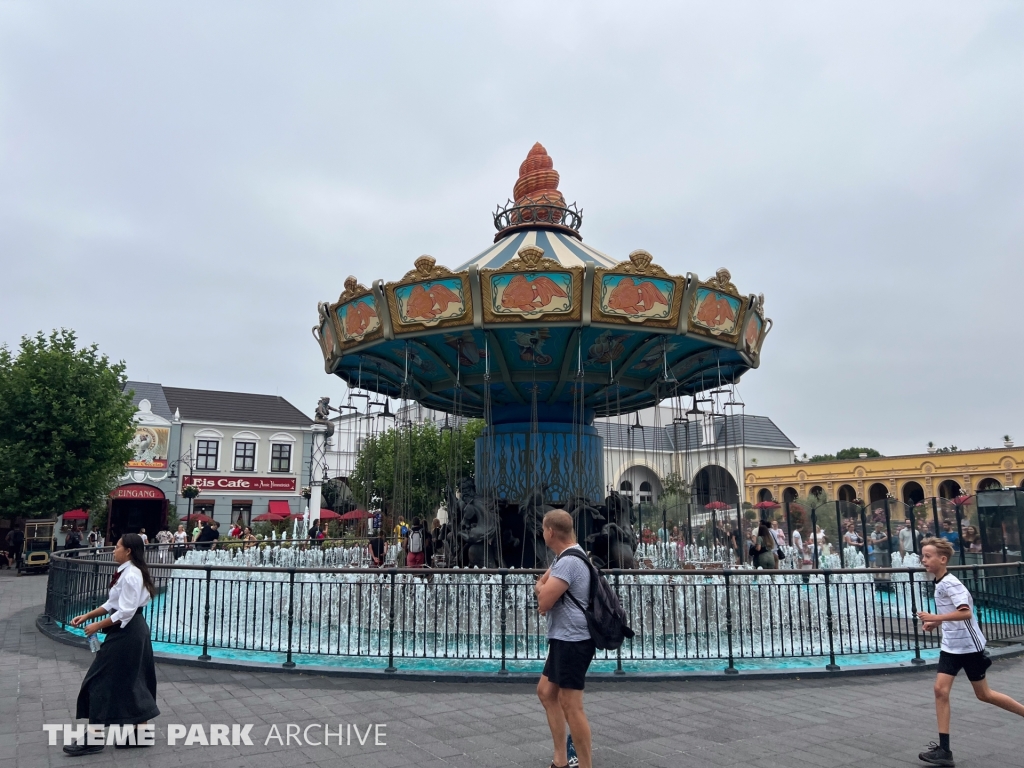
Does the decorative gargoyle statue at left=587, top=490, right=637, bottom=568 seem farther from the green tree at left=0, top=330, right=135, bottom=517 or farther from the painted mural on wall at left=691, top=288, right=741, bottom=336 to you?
the green tree at left=0, top=330, right=135, bottom=517

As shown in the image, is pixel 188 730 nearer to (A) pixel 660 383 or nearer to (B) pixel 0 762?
(B) pixel 0 762

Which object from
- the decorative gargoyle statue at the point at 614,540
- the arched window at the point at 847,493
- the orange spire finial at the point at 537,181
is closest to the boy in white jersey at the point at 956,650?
the decorative gargoyle statue at the point at 614,540

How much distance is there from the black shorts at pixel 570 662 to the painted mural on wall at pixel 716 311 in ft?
23.4

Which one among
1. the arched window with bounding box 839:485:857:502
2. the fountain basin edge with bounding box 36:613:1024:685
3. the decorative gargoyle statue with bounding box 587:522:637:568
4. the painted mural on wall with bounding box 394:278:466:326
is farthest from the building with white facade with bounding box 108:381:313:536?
the arched window with bounding box 839:485:857:502

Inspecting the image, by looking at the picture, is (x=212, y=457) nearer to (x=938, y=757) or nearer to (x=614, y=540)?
(x=614, y=540)

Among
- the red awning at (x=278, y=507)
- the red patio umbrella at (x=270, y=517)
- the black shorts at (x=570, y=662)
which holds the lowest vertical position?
the black shorts at (x=570, y=662)

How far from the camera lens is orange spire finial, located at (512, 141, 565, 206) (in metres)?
13.3

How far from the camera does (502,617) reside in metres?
6.86

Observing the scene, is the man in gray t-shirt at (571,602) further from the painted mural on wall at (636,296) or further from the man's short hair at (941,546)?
the painted mural on wall at (636,296)

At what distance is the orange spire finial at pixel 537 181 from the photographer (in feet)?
43.7

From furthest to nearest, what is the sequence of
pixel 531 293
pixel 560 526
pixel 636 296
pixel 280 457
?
pixel 280 457, pixel 636 296, pixel 531 293, pixel 560 526

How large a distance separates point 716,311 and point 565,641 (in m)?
7.60

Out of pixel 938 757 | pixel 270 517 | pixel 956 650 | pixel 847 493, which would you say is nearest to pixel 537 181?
pixel 956 650

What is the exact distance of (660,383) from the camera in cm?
1348
